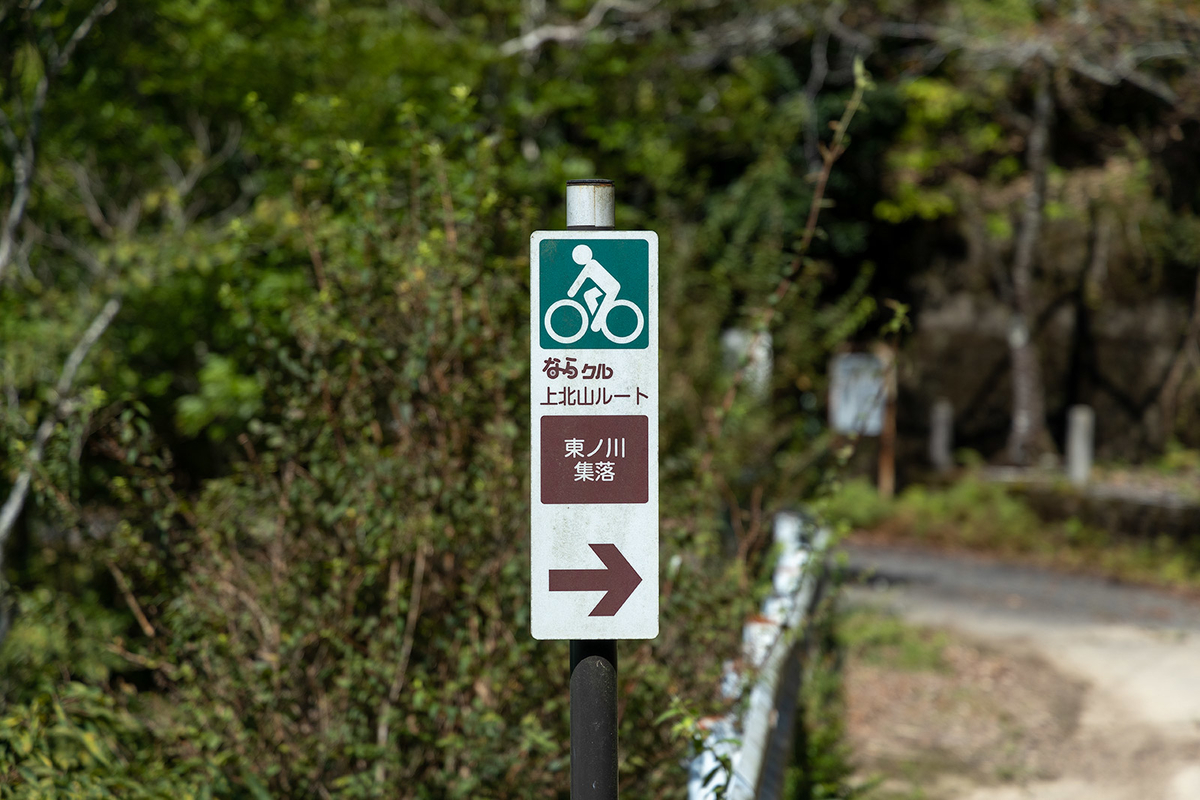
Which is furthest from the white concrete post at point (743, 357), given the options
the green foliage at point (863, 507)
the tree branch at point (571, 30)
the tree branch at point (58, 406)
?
the tree branch at point (58, 406)

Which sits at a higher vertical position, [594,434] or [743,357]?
[743,357]

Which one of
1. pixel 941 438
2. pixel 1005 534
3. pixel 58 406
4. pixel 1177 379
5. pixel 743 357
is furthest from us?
pixel 941 438

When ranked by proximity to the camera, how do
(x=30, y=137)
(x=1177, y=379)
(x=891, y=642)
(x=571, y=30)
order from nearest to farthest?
(x=30, y=137) → (x=891, y=642) → (x=571, y=30) → (x=1177, y=379)

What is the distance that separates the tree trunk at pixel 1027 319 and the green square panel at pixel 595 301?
42.8 feet

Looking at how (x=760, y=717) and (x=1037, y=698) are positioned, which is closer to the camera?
(x=760, y=717)

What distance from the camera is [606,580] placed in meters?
2.22

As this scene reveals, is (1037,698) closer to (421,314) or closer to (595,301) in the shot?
(421,314)

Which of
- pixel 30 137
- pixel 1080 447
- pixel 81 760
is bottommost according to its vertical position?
pixel 81 760

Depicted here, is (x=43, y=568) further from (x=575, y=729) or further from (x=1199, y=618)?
(x=1199, y=618)

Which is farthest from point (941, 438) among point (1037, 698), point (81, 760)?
point (81, 760)

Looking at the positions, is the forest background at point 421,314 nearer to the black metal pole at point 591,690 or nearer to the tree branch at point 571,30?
the tree branch at point 571,30

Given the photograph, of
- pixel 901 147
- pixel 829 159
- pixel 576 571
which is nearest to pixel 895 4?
pixel 901 147

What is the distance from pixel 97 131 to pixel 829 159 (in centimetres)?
510

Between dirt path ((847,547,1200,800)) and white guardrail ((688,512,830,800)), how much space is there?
1.77ft
